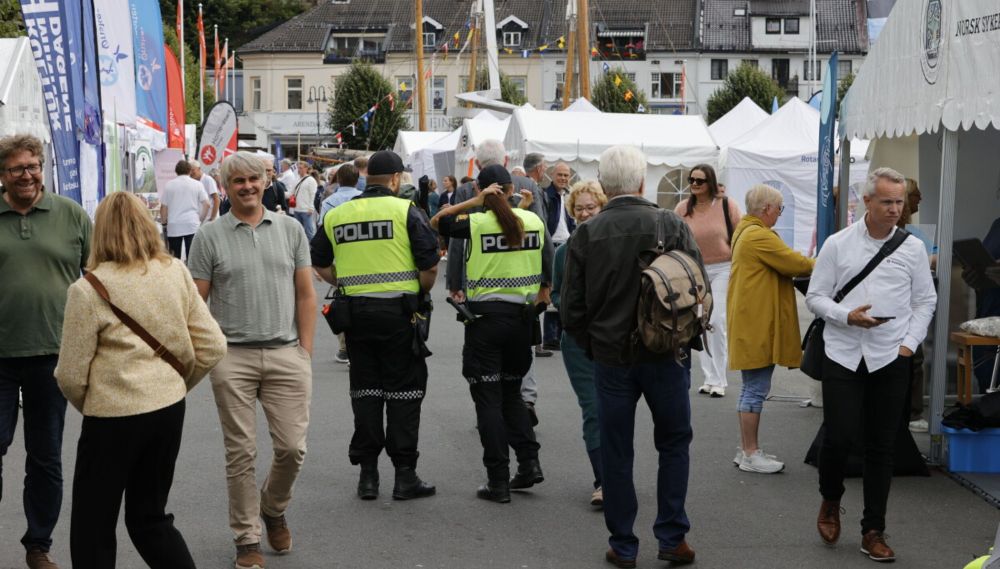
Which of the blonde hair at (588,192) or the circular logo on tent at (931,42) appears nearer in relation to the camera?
the blonde hair at (588,192)

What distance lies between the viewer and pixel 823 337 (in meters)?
6.25

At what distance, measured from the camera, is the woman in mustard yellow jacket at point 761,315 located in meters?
7.88

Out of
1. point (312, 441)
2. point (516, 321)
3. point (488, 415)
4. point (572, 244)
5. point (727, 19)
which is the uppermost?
point (727, 19)

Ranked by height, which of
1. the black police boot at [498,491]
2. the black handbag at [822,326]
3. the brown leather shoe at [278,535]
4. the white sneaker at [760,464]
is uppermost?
the black handbag at [822,326]

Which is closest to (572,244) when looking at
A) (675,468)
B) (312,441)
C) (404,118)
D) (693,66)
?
(675,468)

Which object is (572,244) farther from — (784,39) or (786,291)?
(784,39)

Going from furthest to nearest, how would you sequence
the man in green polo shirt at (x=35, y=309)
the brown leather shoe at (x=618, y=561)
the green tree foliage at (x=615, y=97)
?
the green tree foliage at (x=615, y=97) → the brown leather shoe at (x=618, y=561) → the man in green polo shirt at (x=35, y=309)

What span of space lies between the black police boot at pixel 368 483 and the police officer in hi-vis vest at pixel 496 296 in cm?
61

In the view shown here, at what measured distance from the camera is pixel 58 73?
34.0 feet

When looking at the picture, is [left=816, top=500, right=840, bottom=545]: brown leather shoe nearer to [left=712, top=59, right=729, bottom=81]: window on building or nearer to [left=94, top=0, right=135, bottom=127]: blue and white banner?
[left=94, top=0, right=135, bottom=127]: blue and white banner

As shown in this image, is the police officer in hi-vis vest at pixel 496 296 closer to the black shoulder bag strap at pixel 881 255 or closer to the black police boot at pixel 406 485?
the black police boot at pixel 406 485

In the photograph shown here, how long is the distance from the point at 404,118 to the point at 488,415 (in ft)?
206

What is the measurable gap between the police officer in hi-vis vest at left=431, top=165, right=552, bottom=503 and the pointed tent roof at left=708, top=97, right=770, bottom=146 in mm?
23688

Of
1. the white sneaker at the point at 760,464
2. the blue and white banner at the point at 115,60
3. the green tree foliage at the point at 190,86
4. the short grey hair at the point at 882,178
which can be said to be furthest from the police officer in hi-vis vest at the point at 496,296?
the green tree foliage at the point at 190,86
